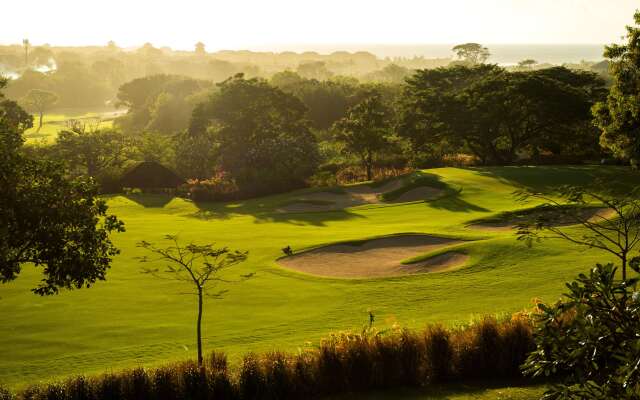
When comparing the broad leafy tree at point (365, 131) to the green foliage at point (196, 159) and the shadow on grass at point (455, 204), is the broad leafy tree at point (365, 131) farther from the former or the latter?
the shadow on grass at point (455, 204)

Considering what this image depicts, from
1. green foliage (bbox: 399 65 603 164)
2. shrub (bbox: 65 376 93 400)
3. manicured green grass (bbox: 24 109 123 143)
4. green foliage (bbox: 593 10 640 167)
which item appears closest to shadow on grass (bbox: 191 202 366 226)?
green foliage (bbox: 593 10 640 167)

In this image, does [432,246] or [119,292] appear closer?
[119,292]

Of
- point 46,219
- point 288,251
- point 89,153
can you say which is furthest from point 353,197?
point 46,219

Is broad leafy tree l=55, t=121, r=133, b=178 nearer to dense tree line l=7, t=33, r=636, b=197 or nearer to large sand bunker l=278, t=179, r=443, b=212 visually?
dense tree line l=7, t=33, r=636, b=197

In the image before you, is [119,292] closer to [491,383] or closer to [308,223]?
[491,383]

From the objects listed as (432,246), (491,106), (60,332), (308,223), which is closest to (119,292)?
(60,332)

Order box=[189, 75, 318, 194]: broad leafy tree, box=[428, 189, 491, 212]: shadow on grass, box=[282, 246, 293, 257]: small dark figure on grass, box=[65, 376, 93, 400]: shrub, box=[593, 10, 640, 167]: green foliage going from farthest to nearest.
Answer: box=[189, 75, 318, 194]: broad leafy tree
box=[428, 189, 491, 212]: shadow on grass
box=[593, 10, 640, 167]: green foliage
box=[282, 246, 293, 257]: small dark figure on grass
box=[65, 376, 93, 400]: shrub
